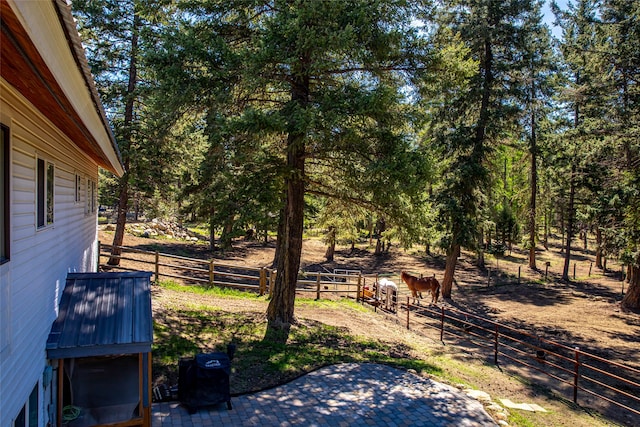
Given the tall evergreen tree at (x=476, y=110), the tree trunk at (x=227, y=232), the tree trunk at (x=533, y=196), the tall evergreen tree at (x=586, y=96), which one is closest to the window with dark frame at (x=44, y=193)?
the tree trunk at (x=227, y=232)

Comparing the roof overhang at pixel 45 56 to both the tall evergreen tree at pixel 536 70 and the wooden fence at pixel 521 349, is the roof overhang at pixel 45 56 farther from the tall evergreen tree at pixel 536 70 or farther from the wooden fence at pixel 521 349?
the tall evergreen tree at pixel 536 70

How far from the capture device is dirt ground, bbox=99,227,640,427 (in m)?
14.3

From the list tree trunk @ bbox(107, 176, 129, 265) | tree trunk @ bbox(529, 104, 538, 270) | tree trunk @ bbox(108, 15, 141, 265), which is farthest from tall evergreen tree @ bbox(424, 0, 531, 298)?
tree trunk @ bbox(107, 176, 129, 265)

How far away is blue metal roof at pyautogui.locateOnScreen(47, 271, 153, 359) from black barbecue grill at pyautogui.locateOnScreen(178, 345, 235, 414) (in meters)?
1.47

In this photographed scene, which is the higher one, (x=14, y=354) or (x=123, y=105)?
(x=123, y=105)

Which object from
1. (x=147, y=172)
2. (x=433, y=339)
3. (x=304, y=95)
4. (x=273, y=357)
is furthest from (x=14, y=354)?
(x=147, y=172)

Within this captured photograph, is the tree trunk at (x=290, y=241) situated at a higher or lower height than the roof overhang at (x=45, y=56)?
lower

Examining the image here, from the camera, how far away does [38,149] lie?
5301 millimetres

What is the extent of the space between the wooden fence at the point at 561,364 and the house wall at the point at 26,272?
8800mm

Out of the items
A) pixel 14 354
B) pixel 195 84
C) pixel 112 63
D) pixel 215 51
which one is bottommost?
pixel 14 354

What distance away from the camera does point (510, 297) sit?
22906mm

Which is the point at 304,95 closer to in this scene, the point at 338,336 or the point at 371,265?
the point at 338,336

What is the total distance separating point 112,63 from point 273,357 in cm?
1526

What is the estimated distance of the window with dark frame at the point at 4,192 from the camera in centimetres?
379
